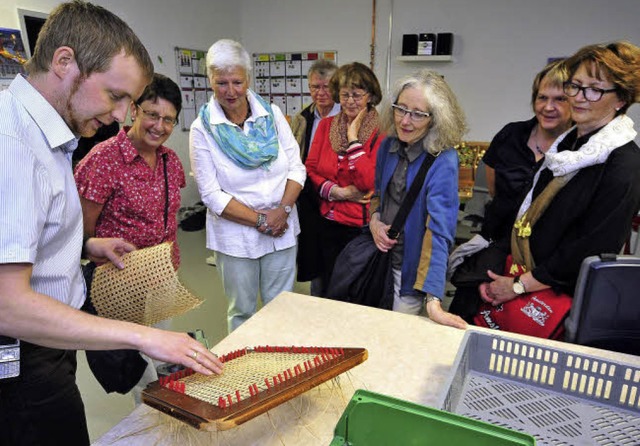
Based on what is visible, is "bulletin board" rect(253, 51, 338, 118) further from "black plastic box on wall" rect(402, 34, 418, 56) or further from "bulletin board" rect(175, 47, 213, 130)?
"black plastic box on wall" rect(402, 34, 418, 56)

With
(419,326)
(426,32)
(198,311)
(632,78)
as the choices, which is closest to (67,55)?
(419,326)

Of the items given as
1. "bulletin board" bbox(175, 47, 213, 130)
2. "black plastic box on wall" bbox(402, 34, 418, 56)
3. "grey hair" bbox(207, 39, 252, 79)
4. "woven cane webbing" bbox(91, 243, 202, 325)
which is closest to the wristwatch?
"woven cane webbing" bbox(91, 243, 202, 325)

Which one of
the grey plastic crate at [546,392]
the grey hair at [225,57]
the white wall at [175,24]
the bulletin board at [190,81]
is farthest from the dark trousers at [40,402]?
the bulletin board at [190,81]

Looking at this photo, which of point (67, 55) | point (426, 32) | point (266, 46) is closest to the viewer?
point (67, 55)

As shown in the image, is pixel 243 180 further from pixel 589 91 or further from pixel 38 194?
pixel 589 91

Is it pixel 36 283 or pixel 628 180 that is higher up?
pixel 628 180

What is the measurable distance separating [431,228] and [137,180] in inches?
42.7

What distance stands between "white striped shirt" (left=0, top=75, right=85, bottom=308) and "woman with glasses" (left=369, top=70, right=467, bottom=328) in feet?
3.43

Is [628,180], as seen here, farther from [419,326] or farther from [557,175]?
[419,326]

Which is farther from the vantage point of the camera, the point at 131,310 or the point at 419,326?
the point at 419,326

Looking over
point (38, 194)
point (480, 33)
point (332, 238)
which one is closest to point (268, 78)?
point (480, 33)

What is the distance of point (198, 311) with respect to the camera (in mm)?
3117

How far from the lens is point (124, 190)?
160 cm

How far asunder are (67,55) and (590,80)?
147 centimetres
